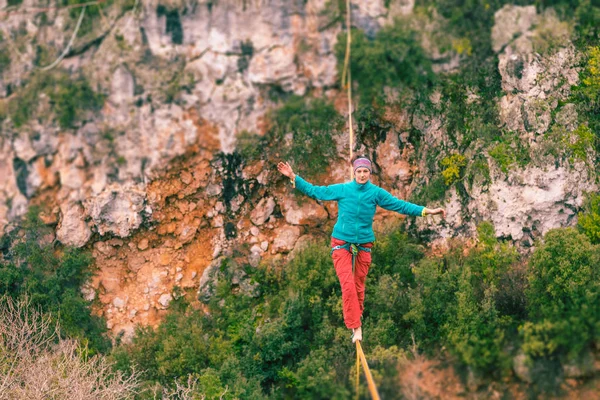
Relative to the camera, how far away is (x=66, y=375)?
9.71 meters

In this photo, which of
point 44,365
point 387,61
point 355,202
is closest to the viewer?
point 355,202

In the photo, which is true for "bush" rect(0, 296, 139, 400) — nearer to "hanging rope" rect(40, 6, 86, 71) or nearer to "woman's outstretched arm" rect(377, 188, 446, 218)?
"hanging rope" rect(40, 6, 86, 71)

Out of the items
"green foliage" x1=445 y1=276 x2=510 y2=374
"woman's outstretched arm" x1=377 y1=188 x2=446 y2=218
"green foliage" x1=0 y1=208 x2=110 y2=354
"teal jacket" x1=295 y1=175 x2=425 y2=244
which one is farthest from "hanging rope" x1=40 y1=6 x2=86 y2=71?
"green foliage" x1=445 y1=276 x2=510 y2=374

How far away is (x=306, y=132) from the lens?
10.3 meters

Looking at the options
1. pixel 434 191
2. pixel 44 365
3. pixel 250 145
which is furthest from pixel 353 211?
pixel 44 365

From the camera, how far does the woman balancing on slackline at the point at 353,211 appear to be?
300 inches

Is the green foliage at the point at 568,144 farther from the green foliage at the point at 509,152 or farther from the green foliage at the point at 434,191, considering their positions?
the green foliage at the point at 434,191

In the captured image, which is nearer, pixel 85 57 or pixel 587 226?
pixel 587 226

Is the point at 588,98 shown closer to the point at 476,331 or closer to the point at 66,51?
the point at 476,331

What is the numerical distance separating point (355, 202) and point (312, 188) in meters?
0.53

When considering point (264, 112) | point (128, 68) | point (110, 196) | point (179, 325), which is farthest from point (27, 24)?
point (179, 325)

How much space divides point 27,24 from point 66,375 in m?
5.30

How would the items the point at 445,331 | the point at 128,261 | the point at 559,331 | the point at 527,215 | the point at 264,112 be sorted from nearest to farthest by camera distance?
the point at 559,331 → the point at 445,331 → the point at 527,215 → the point at 264,112 → the point at 128,261

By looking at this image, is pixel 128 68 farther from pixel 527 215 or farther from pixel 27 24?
pixel 527 215
